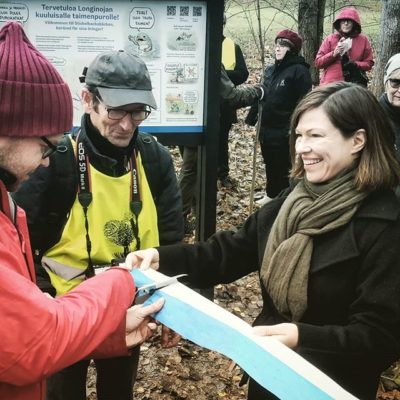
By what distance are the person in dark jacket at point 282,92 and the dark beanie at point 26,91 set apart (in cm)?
499

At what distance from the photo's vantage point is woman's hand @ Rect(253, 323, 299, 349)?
1.77 meters

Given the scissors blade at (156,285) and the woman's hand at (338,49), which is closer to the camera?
the scissors blade at (156,285)

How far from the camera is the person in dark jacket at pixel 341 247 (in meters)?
1.80

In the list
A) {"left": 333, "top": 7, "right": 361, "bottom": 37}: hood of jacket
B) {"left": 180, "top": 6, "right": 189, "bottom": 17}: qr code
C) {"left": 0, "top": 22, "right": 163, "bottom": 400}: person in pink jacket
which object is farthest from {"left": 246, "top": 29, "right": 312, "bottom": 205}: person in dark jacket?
{"left": 0, "top": 22, "right": 163, "bottom": 400}: person in pink jacket

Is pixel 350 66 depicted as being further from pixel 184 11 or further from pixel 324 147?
pixel 324 147

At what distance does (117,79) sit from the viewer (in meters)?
2.38

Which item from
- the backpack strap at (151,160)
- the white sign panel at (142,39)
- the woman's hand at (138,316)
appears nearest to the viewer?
the woman's hand at (138,316)

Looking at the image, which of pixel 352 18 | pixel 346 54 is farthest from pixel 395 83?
pixel 352 18

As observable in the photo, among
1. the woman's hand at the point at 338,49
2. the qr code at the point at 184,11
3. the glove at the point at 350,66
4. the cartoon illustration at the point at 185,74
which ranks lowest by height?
the cartoon illustration at the point at 185,74

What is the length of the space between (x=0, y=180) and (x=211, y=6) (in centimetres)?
245

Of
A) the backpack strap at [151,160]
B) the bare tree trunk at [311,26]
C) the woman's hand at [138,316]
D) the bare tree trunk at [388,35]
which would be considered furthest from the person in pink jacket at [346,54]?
the woman's hand at [138,316]

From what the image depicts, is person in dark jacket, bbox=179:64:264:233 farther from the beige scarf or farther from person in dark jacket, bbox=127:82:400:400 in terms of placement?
the beige scarf

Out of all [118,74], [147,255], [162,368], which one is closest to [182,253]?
[147,255]

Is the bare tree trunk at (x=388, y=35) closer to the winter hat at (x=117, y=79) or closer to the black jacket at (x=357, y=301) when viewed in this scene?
the winter hat at (x=117, y=79)
